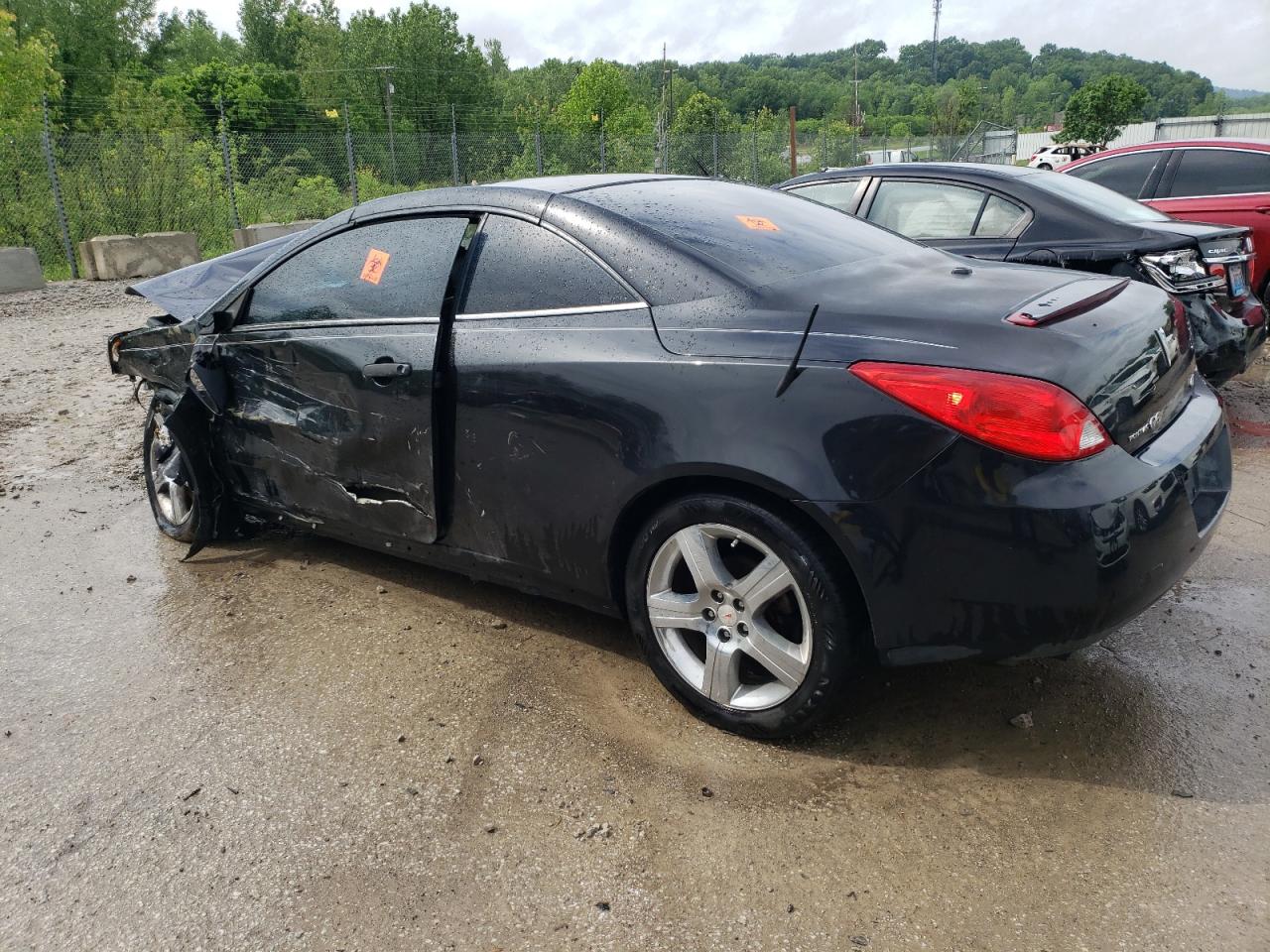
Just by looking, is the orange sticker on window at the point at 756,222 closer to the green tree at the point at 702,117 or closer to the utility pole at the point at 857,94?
the green tree at the point at 702,117

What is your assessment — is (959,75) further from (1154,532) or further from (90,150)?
(1154,532)

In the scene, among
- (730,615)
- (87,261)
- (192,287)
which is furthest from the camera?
(87,261)

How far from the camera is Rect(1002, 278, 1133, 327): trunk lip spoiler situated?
2.58 metres

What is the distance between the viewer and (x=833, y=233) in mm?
3537

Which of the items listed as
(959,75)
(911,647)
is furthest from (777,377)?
(959,75)

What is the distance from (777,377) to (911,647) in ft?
2.50

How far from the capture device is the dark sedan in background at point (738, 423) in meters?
2.41

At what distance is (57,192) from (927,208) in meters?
15.9

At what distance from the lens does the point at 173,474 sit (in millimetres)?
4617

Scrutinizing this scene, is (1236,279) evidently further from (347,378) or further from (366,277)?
(347,378)

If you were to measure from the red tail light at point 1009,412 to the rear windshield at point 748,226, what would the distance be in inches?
27.7

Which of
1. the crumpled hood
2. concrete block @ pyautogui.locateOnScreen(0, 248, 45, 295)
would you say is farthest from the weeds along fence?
the crumpled hood

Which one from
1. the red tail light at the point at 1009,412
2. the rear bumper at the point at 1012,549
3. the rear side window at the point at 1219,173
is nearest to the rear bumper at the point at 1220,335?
the rear side window at the point at 1219,173

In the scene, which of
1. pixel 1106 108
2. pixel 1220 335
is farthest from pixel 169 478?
pixel 1106 108
